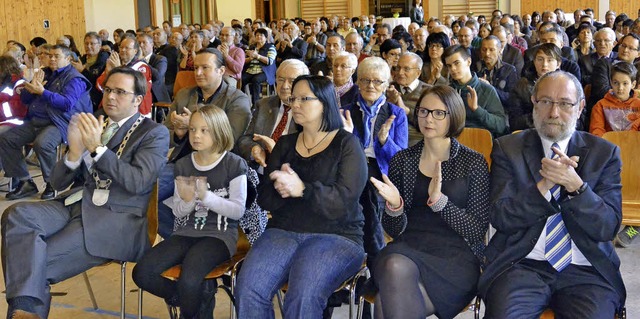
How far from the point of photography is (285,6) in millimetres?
22438

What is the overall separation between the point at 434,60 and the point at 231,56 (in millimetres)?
3171

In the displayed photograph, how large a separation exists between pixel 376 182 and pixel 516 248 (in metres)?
0.52

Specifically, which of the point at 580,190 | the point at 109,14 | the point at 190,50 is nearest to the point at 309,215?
the point at 580,190

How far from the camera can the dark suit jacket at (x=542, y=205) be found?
8.16ft

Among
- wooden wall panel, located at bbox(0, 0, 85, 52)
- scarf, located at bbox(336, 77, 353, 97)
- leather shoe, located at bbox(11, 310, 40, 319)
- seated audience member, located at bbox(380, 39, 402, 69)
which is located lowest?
leather shoe, located at bbox(11, 310, 40, 319)

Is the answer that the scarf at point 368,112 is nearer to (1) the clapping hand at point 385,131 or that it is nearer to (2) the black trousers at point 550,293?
(1) the clapping hand at point 385,131

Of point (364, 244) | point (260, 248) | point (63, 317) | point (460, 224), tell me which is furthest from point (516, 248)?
point (63, 317)

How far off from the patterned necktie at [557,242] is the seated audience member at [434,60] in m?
3.09

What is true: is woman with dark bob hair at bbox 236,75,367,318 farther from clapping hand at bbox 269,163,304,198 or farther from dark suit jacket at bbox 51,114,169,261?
dark suit jacket at bbox 51,114,169,261

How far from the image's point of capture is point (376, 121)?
12.9 ft

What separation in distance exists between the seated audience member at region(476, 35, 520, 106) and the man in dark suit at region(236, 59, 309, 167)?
1.97m

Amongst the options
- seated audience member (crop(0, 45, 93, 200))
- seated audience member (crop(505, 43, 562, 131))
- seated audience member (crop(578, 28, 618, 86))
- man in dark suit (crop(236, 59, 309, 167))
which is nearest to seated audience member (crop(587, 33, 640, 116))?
seated audience member (crop(578, 28, 618, 86))

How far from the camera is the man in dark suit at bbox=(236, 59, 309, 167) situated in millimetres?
4008

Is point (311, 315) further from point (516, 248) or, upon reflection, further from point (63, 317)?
point (63, 317)
